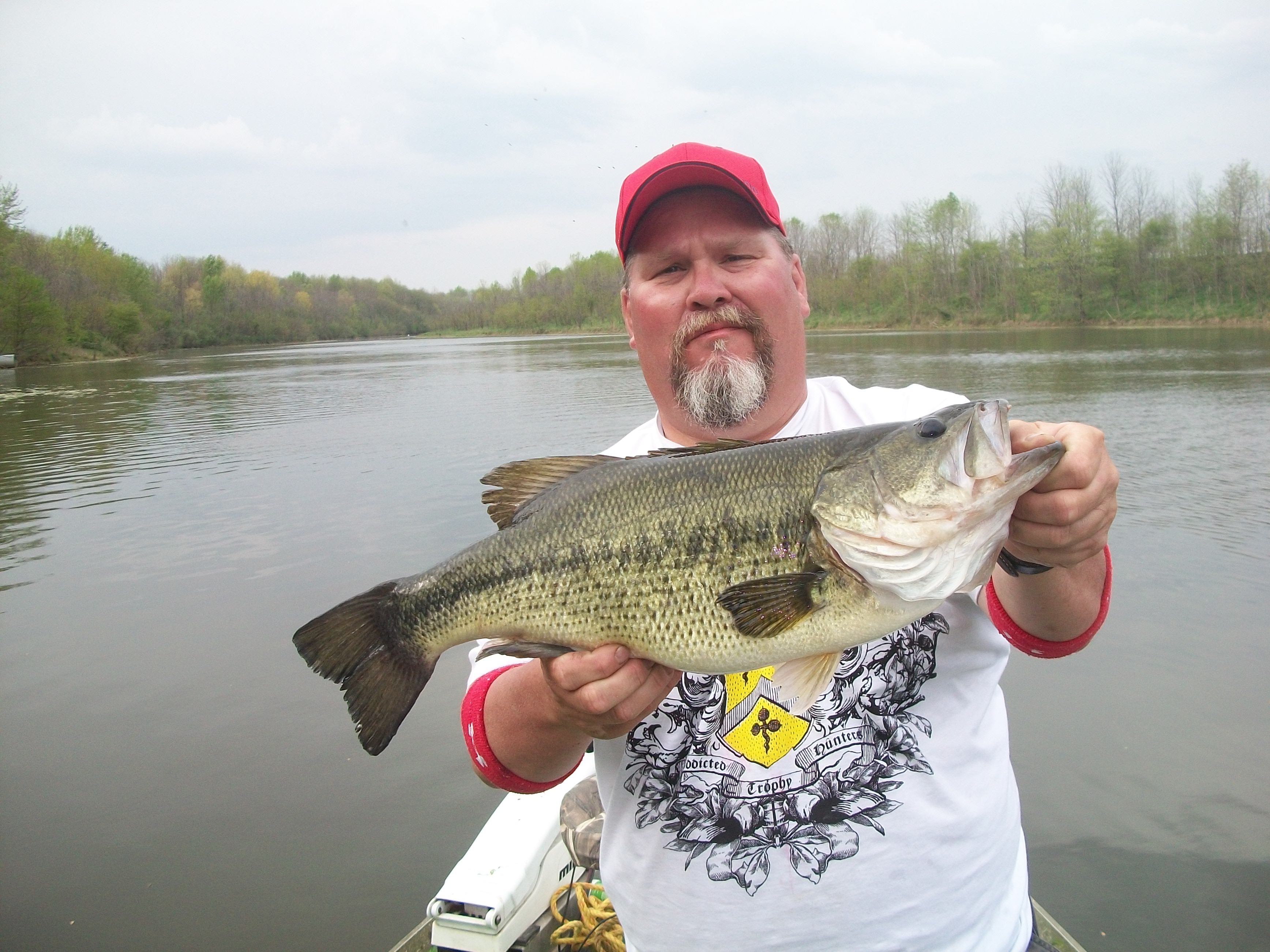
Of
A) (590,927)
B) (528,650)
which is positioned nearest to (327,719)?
(590,927)

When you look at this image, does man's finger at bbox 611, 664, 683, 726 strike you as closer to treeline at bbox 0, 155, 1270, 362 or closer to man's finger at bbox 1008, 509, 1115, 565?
man's finger at bbox 1008, 509, 1115, 565

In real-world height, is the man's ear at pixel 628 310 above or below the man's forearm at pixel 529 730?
above

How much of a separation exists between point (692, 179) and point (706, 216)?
0.14m

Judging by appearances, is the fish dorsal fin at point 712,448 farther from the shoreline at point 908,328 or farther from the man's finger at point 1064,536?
the shoreline at point 908,328

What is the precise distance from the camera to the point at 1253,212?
58625 millimetres

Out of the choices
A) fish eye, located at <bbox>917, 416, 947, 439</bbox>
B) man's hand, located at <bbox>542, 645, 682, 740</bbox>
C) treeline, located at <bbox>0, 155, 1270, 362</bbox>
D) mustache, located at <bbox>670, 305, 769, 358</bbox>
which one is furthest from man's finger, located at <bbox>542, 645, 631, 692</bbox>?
treeline, located at <bbox>0, 155, 1270, 362</bbox>

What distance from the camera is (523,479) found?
2410 mm

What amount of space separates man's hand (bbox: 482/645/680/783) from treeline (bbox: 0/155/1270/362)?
41.9 metres

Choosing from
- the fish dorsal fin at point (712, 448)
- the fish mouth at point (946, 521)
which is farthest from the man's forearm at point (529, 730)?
the fish mouth at point (946, 521)

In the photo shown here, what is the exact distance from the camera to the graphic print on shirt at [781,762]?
2072mm

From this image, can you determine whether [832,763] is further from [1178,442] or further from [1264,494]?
[1178,442]

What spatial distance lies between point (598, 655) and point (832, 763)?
2.29 feet

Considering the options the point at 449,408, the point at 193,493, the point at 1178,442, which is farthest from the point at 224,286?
the point at 1178,442

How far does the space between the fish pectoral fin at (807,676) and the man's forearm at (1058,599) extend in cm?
58
